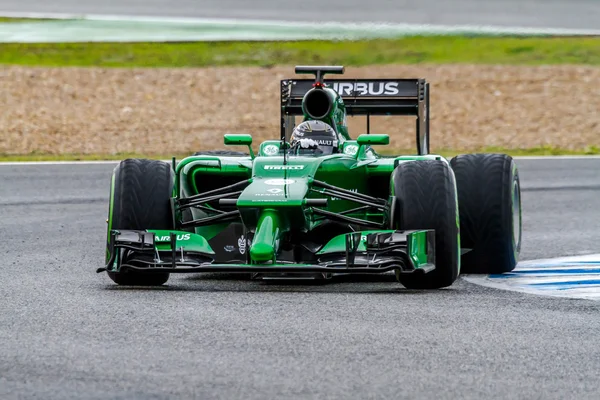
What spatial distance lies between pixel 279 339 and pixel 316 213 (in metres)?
2.60

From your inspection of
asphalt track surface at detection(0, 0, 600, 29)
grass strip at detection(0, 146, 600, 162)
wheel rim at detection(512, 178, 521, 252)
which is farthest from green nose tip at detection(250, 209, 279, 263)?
asphalt track surface at detection(0, 0, 600, 29)

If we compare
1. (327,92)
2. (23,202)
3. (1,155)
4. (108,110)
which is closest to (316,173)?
(327,92)

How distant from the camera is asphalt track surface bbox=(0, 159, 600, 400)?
579 cm

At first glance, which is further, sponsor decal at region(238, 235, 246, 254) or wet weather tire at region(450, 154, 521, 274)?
wet weather tire at region(450, 154, 521, 274)

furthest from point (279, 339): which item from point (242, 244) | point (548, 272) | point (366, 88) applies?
point (366, 88)

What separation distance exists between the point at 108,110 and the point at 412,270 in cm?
1608

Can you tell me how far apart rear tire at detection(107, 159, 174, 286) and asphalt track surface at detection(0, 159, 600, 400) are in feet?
0.78

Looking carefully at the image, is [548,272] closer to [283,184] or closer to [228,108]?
[283,184]

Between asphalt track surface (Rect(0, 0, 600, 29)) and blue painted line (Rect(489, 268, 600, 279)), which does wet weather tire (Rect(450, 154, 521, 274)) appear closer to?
blue painted line (Rect(489, 268, 600, 279))

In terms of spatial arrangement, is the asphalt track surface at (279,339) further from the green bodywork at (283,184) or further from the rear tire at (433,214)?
the green bodywork at (283,184)

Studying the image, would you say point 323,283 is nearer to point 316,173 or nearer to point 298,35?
point 316,173

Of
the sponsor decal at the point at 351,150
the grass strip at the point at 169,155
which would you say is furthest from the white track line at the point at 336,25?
the sponsor decal at the point at 351,150

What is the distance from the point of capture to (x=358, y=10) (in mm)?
28906

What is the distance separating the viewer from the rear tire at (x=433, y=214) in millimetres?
9188
